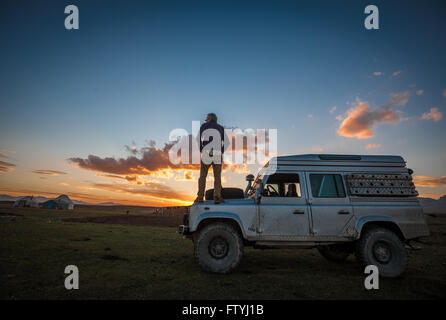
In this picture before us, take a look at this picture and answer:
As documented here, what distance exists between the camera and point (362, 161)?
569 centimetres

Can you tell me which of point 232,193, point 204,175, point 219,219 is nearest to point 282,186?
point 232,193

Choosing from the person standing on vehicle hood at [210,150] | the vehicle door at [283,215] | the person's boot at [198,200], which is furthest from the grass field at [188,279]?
the person standing on vehicle hood at [210,150]

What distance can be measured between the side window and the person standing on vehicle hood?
52.4 inches

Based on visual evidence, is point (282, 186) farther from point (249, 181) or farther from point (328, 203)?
point (328, 203)

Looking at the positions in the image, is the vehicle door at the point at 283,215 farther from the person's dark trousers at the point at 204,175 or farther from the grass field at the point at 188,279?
the person's dark trousers at the point at 204,175

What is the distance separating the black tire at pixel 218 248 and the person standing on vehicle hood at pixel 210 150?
0.94m

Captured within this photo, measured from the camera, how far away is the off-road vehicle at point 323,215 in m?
5.19

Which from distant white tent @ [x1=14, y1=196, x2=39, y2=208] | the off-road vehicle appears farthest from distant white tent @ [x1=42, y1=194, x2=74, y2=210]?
the off-road vehicle

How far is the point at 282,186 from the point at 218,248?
233 centimetres

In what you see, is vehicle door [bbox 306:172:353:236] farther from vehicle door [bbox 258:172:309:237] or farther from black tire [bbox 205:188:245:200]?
black tire [bbox 205:188:245:200]

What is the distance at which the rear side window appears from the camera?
5500 mm
